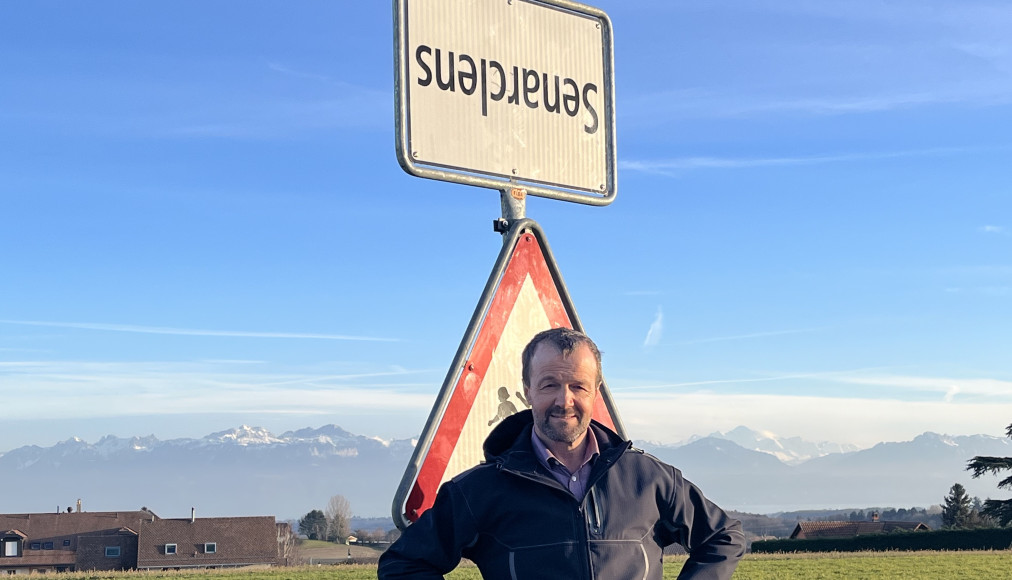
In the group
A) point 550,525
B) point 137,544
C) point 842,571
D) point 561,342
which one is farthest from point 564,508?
point 137,544

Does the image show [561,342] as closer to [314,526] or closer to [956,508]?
[956,508]

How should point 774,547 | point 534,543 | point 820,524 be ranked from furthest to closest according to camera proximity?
point 820,524, point 774,547, point 534,543

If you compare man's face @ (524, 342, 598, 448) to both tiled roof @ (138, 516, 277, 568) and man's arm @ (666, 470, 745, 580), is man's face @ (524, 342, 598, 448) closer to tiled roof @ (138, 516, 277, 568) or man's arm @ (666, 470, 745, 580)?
man's arm @ (666, 470, 745, 580)

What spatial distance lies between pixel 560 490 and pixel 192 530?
325 feet

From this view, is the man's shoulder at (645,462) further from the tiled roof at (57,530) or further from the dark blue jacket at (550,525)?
the tiled roof at (57,530)

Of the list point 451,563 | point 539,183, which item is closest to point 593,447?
point 451,563

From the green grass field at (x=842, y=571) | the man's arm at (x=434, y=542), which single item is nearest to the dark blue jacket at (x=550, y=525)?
the man's arm at (x=434, y=542)

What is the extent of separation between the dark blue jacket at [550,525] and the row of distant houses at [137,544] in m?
95.5

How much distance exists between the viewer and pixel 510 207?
13.1 ft

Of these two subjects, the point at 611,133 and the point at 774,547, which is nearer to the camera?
the point at 611,133

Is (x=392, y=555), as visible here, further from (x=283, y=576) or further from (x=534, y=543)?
(x=283, y=576)

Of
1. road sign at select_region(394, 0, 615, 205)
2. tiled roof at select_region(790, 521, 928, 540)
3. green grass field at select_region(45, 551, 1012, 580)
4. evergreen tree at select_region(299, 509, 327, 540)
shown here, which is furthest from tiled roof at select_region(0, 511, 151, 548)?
road sign at select_region(394, 0, 615, 205)

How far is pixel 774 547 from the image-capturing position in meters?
61.9

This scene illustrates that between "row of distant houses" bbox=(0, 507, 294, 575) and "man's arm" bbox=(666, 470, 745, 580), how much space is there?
9554cm
